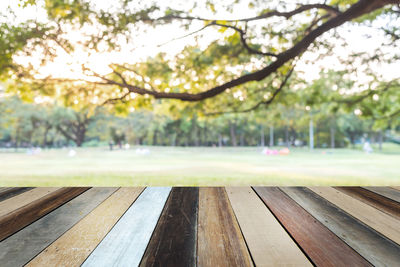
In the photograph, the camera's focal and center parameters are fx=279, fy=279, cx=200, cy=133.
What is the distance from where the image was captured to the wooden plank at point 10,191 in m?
1.81

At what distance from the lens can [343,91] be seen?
18.4 feet

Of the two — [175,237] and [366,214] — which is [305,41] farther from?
[175,237]

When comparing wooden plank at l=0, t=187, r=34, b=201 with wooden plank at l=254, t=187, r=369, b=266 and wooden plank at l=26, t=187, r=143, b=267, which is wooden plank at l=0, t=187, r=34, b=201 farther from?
wooden plank at l=254, t=187, r=369, b=266

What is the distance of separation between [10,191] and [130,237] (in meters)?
1.35

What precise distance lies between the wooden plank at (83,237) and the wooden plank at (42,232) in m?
0.03

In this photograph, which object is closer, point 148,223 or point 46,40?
point 148,223

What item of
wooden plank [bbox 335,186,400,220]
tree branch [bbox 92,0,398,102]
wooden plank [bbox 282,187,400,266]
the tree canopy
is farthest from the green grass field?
wooden plank [bbox 282,187,400,266]

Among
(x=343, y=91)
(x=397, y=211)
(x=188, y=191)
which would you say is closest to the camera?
(x=397, y=211)

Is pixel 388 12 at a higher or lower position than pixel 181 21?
higher

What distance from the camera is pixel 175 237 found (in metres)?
1.11

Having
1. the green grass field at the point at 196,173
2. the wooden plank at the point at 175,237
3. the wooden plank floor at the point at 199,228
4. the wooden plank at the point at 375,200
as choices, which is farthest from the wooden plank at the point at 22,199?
the green grass field at the point at 196,173

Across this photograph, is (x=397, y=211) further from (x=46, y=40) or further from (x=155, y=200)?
(x=46, y=40)

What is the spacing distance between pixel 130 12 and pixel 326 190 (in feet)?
9.58

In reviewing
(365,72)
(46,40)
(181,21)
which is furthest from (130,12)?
(365,72)
